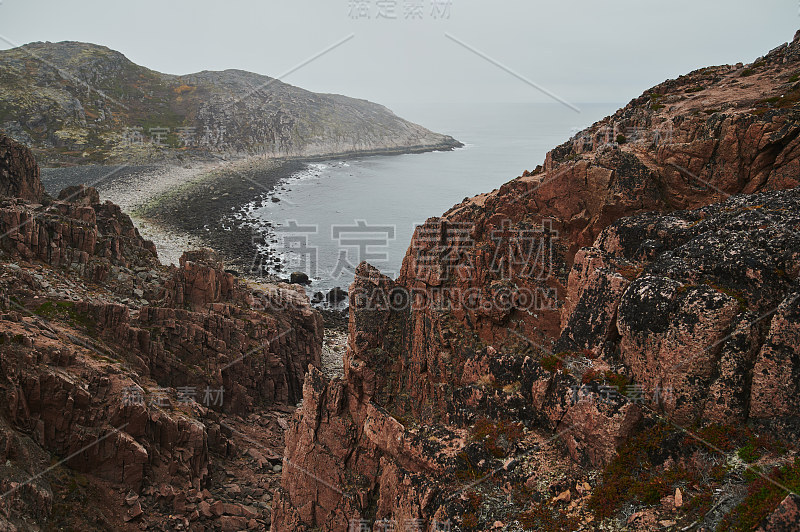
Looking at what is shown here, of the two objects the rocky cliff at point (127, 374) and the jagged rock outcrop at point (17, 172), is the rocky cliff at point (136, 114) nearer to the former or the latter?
the jagged rock outcrop at point (17, 172)

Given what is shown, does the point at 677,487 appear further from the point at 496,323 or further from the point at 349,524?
the point at 349,524

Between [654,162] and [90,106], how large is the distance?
154 meters

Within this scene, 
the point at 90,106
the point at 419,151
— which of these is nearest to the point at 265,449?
the point at 90,106

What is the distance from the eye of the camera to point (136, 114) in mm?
151375

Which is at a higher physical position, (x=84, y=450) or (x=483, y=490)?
(x=483, y=490)

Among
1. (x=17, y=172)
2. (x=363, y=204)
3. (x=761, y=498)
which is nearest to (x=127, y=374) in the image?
(x=761, y=498)

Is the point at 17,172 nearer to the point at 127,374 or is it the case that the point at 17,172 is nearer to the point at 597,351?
the point at 127,374

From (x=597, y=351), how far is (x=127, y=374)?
21.0 meters

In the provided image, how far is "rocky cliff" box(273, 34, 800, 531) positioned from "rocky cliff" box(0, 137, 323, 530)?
6.46 metres

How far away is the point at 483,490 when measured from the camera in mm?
13477

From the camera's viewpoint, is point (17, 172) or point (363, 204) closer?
point (17, 172)

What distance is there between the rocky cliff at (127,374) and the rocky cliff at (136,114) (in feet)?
294

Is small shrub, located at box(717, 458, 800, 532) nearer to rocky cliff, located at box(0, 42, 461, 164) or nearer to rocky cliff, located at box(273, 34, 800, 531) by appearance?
rocky cliff, located at box(273, 34, 800, 531)

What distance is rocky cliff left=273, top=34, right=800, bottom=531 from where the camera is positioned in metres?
11.2
